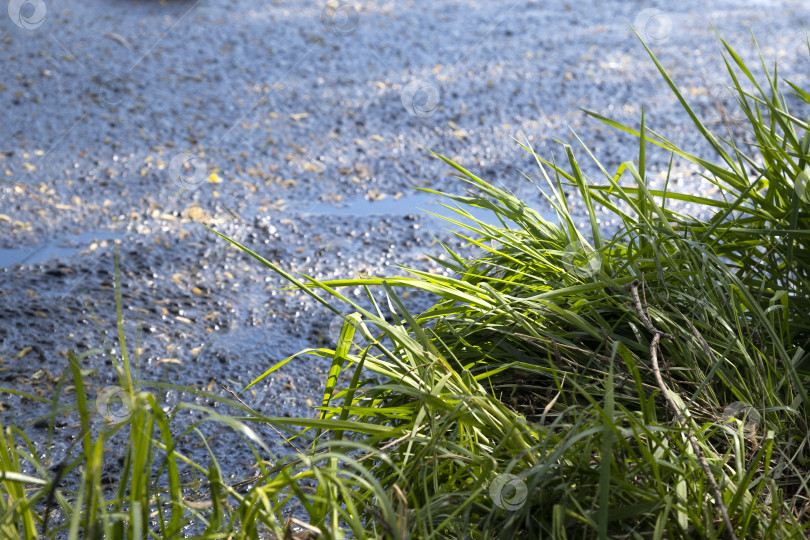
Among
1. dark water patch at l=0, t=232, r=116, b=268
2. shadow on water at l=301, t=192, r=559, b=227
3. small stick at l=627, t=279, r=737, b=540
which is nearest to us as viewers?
small stick at l=627, t=279, r=737, b=540

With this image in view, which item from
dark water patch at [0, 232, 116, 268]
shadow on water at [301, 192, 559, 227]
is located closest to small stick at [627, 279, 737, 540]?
shadow on water at [301, 192, 559, 227]

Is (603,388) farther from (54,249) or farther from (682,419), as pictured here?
(54,249)

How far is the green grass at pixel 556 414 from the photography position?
3.37 ft

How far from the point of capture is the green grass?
1.03m

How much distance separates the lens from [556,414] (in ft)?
4.33

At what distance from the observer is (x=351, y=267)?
3.39m

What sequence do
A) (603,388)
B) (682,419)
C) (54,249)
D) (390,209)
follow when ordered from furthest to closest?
(390,209) < (54,249) < (603,388) < (682,419)

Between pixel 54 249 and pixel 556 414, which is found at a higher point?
pixel 556 414

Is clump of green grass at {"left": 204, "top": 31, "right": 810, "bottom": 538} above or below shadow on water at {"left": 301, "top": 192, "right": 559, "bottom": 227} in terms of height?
above

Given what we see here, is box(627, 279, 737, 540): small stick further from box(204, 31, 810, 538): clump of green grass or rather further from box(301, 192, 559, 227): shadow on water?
box(301, 192, 559, 227): shadow on water

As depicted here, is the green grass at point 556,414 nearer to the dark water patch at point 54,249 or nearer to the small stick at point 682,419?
the small stick at point 682,419

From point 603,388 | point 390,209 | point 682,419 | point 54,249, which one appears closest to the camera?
point 682,419

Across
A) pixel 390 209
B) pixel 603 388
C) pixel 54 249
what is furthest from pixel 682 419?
pixel 54 249

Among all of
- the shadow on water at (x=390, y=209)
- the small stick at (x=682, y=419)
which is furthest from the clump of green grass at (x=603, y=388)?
the shadow on water at (x=390, y=209)
